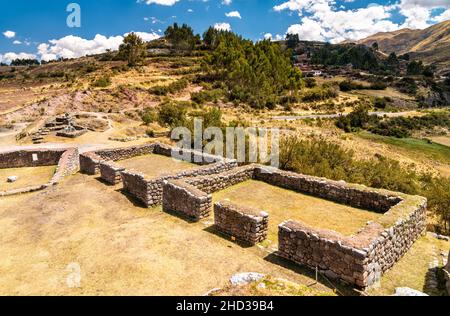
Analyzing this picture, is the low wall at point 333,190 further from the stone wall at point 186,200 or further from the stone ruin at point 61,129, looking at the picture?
the stone ruin at point 61,129

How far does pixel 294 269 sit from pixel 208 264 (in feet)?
6.52

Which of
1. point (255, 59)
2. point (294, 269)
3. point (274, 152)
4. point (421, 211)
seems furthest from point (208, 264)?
point (255, 59)

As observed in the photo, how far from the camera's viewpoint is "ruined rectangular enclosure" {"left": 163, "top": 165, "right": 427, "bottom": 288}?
7.05 m

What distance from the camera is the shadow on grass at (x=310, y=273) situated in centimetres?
683

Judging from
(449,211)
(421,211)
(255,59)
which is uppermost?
(255,59)

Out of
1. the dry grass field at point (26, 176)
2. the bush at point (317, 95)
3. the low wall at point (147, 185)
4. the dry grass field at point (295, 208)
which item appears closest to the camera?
the dry grass field at point (295, 208)

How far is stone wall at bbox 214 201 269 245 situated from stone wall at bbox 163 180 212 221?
93 centimetres

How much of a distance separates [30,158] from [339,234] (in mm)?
17916

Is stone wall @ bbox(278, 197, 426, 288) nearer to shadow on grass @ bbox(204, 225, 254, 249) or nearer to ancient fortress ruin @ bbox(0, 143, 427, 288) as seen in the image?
ancient fortress ruin @ bbox(0, 143, 427, 288)

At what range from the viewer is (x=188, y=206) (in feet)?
35.5

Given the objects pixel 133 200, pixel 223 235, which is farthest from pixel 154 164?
pixel 223 235

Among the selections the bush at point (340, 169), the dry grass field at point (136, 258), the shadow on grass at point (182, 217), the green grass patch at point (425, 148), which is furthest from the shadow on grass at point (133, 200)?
the green grass patch at point (425, 148)

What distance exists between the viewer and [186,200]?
35.6 feet
